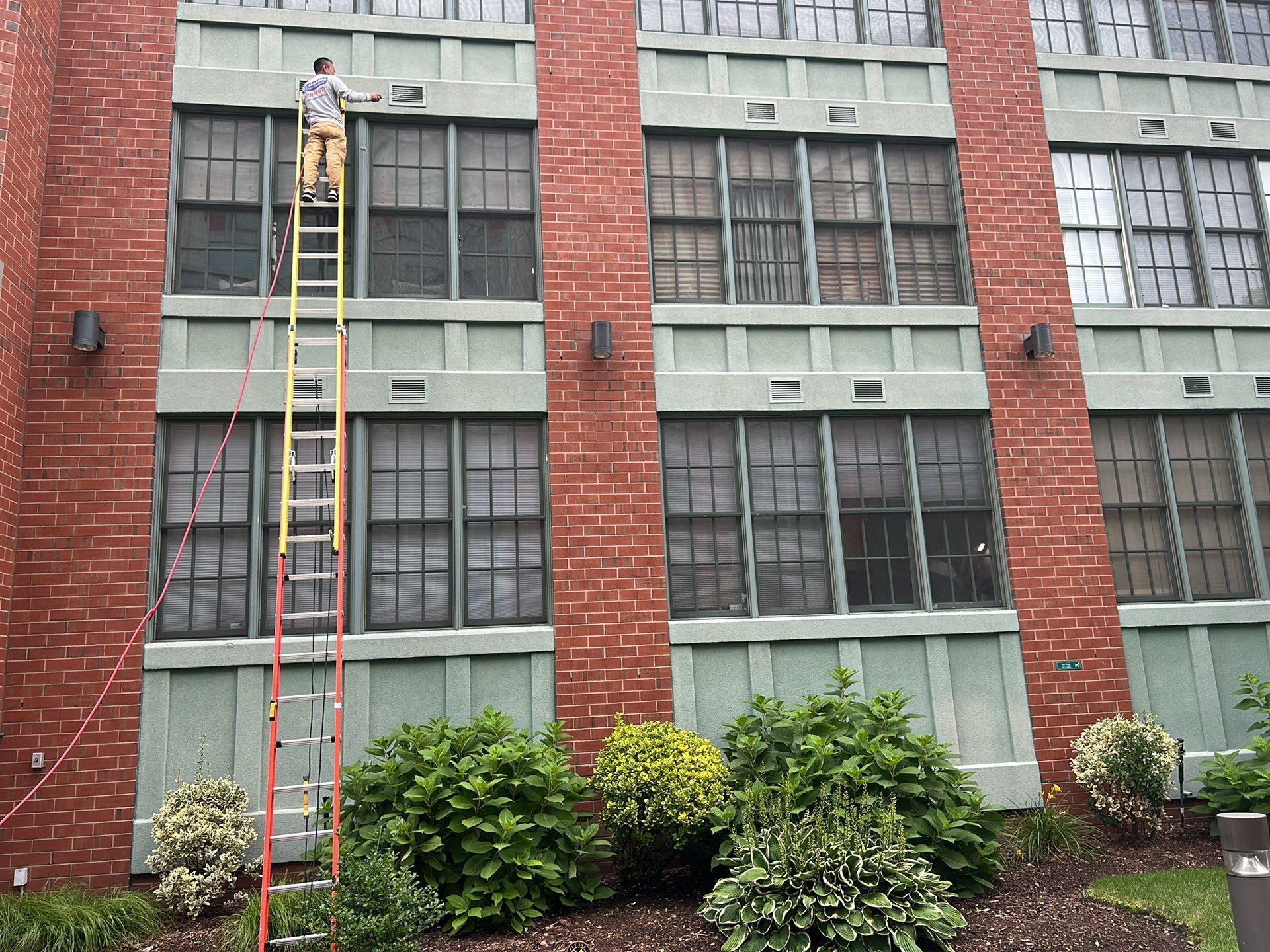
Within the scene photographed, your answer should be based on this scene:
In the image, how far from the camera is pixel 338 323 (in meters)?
8.73

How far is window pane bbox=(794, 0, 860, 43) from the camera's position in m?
11.9

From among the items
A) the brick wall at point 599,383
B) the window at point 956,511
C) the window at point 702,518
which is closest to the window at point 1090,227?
the window at point 956,511

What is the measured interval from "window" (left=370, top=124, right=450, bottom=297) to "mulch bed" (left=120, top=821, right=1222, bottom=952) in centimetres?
658

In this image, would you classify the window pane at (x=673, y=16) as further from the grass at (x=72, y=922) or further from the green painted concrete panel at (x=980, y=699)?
the grass at (x=72, y=922)

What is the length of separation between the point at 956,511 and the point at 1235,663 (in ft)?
12.2

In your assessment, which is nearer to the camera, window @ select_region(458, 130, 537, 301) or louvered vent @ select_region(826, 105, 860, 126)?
window @ select_region(458, 130, 537, 301)

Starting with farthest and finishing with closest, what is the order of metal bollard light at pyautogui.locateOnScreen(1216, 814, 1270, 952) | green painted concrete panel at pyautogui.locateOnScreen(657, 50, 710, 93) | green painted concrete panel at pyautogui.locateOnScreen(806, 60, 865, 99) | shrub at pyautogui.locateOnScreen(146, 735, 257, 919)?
green painted concrete panel at pyautogui.locateOnScreen(806, 60, 865, 99)
green painted concrete panel at pyautogui.locateOnScreen(657, 50, 710, 93)
shrub at pyautogui.locateOnScreen(146, 735, 257, 919)
metal bollard light at pyautogui.locateOnScreen(1216, 814, 1270, 952)

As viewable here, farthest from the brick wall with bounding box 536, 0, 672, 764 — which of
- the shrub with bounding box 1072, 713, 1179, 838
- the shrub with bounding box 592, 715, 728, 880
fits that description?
the shrub with bounding box 1072, 713, 1179, 838

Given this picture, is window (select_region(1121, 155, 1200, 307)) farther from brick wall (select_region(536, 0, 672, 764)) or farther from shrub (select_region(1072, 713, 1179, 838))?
brick wall (select_region(536, 0, 672, 764))

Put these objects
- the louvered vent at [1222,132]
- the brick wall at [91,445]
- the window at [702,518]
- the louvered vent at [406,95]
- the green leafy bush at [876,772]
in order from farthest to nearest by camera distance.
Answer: the louvered vent at [1222,132] < the louvered vent at [406,95] < the window at [702,518] < the brick wall at [91,445] < the green leafy bush at [876,772]

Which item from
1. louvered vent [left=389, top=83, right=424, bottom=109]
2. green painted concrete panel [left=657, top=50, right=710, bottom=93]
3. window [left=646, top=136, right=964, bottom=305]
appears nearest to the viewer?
louvered vent [left=389, top=83, right=424, bottom=109]

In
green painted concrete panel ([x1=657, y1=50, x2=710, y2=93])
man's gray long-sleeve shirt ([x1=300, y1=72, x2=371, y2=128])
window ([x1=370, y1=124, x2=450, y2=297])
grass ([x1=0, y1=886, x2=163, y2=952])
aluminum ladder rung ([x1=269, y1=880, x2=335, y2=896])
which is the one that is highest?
green painted concrete panel ([x1=657, y1=50, x2=710, y2=93])

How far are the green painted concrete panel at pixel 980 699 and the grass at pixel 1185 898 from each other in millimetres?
1821

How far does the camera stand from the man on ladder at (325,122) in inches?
388
